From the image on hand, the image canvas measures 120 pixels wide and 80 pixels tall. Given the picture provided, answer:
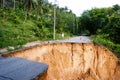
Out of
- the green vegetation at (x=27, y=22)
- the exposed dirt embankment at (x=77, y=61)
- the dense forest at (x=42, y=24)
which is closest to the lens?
the exposed dirt embankment at (x=77, y=61)

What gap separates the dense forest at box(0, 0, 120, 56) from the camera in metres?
29.4

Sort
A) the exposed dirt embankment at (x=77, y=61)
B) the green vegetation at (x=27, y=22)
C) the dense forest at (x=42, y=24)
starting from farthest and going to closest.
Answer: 1. the green vegetation at (x=27, y=22)
2. the dense forest at (x=42, y=24)
3. the exposed dirt embankment at (x=77, y=61)

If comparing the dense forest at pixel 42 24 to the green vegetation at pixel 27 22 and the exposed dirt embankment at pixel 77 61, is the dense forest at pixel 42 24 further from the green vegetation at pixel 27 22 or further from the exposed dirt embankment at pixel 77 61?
the exposed dirt embankment at pixel 77 61

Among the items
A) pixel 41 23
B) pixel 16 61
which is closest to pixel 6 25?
pixel 41 23

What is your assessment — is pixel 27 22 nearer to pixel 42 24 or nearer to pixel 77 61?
pixel 42 24

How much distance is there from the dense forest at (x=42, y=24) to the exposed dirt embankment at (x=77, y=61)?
2.63m

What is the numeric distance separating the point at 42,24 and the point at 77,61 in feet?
97.0

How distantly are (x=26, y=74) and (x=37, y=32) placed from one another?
102 ft

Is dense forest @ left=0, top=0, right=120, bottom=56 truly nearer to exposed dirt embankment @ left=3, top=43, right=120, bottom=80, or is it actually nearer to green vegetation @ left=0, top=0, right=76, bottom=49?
green vegetation @ left=0, top=0, right=76, bottom=49

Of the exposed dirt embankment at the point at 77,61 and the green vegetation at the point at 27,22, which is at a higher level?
the green vegetation at the point at 27,22

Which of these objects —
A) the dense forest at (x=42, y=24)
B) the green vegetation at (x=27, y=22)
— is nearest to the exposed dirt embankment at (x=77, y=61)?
the dense forest at (x=42, y=24)

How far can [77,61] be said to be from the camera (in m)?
17.9

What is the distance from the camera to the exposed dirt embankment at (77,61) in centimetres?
1595

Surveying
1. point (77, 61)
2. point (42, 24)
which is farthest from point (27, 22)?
point (77, 61)
